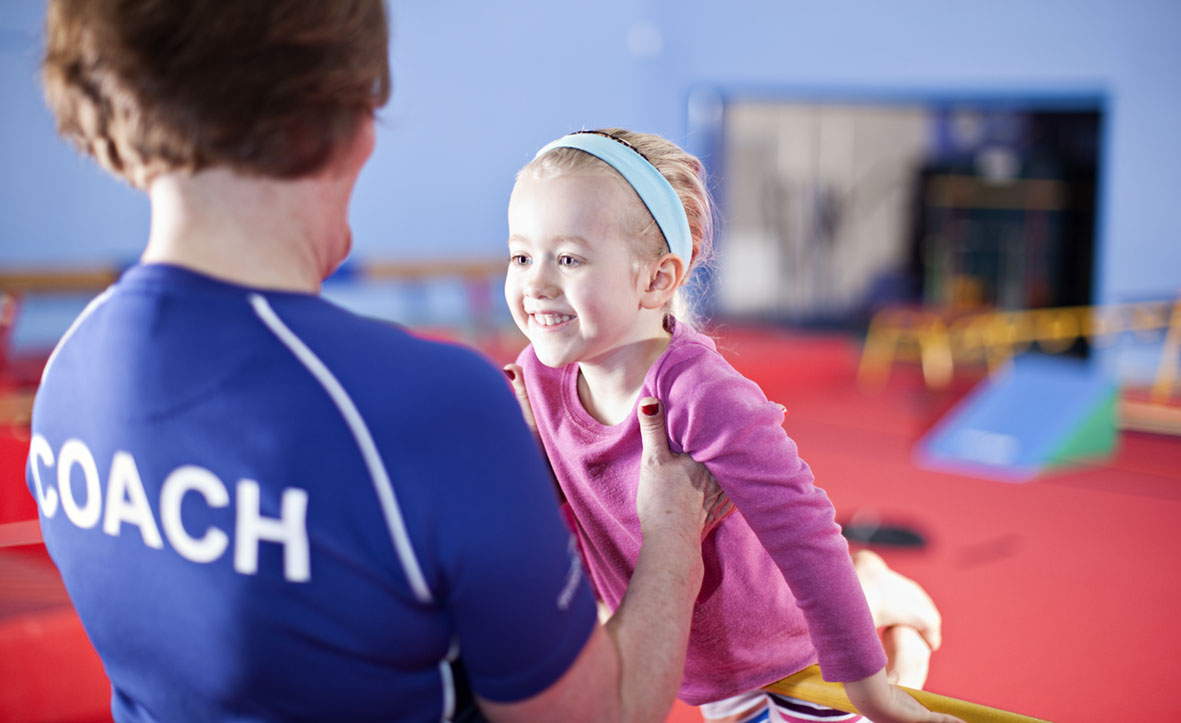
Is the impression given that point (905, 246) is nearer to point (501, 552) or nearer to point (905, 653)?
point (905, 653)

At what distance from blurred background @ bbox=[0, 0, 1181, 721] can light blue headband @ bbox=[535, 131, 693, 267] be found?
5.79ft

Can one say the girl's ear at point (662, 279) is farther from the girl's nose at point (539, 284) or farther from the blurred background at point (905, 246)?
the blurred background at point (905, 246)

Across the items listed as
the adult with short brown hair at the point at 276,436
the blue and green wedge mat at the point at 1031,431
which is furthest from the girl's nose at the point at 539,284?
the blue and green wedge mat at the point at 1031,431

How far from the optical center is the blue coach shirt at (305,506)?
628 mm

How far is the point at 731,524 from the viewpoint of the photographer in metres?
1.09

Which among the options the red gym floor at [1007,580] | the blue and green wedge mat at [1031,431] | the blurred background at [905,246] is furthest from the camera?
the blue and green wedge mat at [1031,431]

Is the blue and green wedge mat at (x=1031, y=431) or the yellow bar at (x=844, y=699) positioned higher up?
the yellow bar at (x=844, y=699)

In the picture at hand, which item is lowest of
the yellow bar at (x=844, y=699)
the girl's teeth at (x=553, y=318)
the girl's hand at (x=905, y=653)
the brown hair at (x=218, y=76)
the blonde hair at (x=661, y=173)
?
the girl's hand at (x=905, y=653)

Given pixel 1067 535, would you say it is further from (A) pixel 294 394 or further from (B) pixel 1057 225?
(B) pixel 1057 225

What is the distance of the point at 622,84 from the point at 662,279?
8.28 meters

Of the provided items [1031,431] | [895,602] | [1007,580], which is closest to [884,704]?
[895,602]

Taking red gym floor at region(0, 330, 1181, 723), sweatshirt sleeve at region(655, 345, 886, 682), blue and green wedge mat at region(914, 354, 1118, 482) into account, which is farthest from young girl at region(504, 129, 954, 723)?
blue and green wedge mat at region(914, 354, 1118, 482)

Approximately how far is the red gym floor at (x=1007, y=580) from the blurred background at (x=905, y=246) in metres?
0.02

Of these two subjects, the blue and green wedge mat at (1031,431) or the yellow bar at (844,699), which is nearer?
the yellow bar at (844,699)
